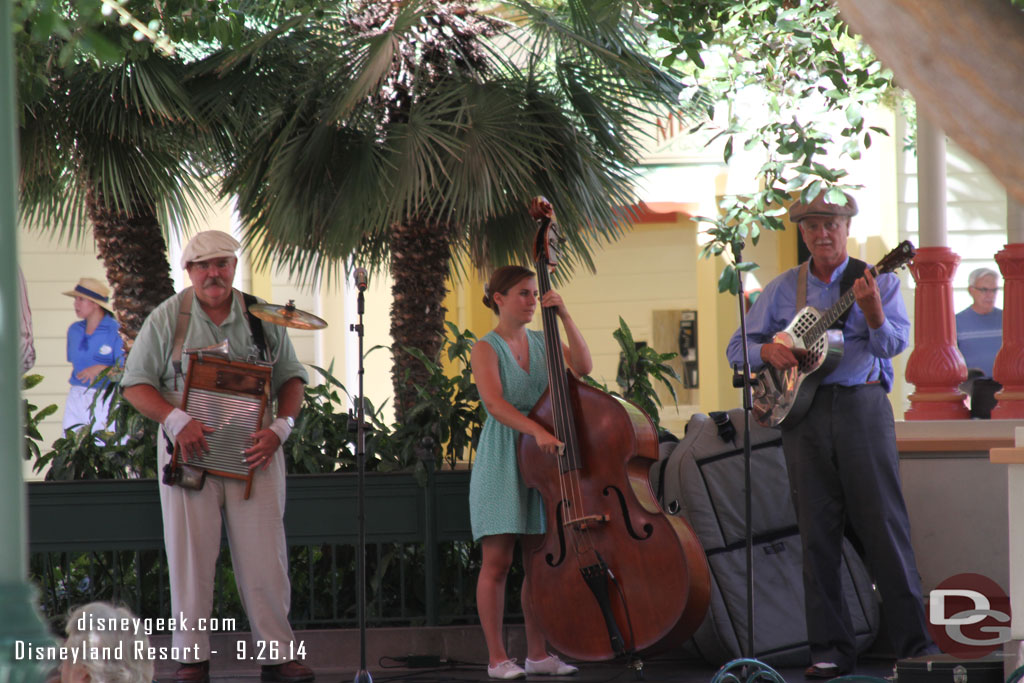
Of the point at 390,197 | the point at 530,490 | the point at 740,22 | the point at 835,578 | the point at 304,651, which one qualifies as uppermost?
the point at 740,22

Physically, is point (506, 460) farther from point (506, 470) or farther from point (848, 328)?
point (848, 328)

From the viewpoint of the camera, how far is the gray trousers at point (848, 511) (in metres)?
4.75

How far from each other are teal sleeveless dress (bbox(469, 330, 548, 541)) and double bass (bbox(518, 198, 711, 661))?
7.4 inches

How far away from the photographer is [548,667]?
511 cm

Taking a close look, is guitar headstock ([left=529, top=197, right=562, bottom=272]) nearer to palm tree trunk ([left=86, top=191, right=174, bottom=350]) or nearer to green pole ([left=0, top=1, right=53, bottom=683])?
palm tree trunk ([left=86, top=191, right=174, bottom=350])

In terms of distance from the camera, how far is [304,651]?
5.55 metres

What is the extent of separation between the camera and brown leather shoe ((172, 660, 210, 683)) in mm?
5086

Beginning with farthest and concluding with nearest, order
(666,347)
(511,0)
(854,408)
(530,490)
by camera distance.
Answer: (666,347)
(511,0)
(530,490)
(854,408)

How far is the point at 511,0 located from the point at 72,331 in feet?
15.5

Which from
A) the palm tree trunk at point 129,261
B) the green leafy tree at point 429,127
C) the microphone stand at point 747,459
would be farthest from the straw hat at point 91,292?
the microphone stand at point 747,459

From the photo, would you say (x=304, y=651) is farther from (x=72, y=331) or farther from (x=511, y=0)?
(x=72, y=331)

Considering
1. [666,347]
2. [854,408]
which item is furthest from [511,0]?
[666,347]

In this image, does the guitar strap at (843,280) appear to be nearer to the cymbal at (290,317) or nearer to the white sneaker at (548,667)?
the white sneaker at (548,667)

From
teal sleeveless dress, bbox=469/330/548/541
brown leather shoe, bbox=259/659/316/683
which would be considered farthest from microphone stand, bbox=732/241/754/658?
brown leather shoe, bbox=259/659/316/683
